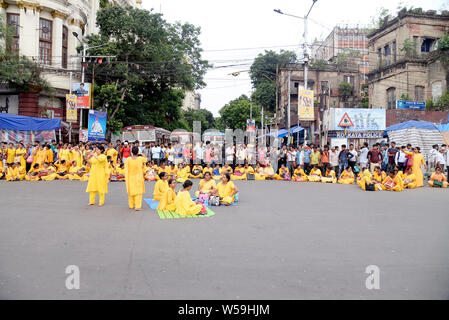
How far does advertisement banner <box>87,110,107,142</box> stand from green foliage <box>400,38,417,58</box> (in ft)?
74.7

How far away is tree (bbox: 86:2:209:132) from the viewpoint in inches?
1028

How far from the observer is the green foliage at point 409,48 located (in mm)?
28297

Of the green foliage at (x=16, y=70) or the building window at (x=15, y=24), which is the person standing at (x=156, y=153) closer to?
the green foliage at (x=16, y=70)

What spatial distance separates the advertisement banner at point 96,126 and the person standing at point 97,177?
538 inches

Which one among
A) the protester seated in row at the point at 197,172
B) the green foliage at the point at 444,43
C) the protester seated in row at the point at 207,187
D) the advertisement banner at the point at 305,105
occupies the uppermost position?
the green foliage at the point at 444,43

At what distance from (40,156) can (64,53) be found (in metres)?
14.1

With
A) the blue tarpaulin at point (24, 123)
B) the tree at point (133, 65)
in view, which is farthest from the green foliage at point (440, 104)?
the blue tarpaulin at point (24, 123)

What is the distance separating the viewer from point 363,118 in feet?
70.4

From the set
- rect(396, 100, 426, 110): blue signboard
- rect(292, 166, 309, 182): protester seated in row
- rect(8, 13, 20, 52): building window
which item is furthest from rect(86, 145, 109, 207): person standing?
rect(396, 100, 426, 110): blue signboard

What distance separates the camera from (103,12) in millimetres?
26625

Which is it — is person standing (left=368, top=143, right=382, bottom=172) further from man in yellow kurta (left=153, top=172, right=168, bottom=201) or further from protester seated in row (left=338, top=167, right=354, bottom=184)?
man in yellow kurta (left=153, top=172, right=168, bottom=201)
